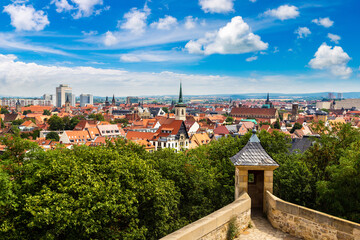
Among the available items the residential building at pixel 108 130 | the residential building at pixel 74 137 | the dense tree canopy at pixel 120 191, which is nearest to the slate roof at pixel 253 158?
the dense tree canopy at pixel 120 191

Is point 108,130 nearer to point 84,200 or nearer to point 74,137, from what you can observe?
point 74,137

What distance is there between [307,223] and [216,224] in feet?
9.63

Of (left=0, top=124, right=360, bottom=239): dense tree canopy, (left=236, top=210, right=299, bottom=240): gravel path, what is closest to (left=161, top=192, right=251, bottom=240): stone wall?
(left=236, top=210, right=299, bottom=240): gravel path

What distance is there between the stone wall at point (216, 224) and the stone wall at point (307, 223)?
36.6 inches

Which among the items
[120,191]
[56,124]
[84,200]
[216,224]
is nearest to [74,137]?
[56,124]

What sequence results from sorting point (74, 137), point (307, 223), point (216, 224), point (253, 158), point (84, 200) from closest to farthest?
point (216, 224)
point (307, 223)
point (253, 158)
point (84, 200)
point (74, 137)

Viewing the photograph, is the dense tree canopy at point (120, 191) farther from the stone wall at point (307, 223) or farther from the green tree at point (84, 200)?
the stone wall at point (307, 223)

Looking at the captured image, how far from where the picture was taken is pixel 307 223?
9.96 metres

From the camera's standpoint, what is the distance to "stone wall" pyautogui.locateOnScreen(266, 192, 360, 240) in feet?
29.8

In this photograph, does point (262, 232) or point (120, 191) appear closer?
point (262, 232)

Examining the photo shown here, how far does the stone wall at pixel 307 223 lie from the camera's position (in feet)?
29.8

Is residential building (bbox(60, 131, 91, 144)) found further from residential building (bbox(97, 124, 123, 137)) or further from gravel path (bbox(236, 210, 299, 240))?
gravel path (bbox(236, 210, 299, 240))

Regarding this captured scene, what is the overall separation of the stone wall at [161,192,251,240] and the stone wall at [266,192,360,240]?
0.93 metres

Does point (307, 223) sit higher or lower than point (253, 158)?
lower
